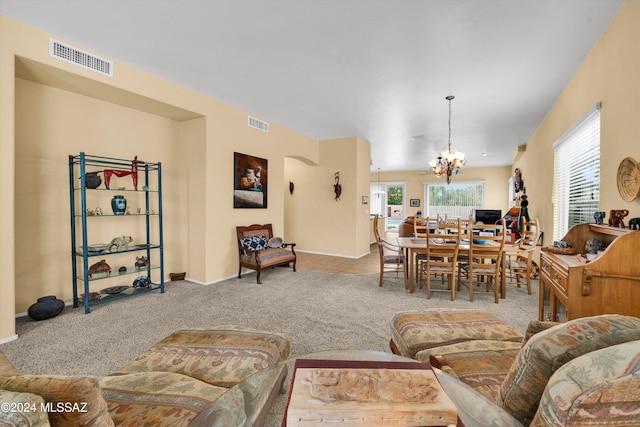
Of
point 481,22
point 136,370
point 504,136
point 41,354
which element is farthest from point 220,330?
point 504,136

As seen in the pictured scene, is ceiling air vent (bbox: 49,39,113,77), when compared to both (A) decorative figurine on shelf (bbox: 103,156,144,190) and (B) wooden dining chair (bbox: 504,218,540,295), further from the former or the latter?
(B) wooden dining chair (bbox: 504,218,540,295)

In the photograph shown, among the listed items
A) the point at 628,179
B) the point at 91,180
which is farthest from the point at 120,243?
the point at 628,179

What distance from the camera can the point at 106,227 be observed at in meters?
3.59

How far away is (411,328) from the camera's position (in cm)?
170

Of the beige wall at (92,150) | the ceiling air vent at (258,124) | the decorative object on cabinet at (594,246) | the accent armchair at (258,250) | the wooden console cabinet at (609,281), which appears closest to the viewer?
the wooden console cabinet at (609,281)

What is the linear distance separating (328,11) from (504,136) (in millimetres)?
5608

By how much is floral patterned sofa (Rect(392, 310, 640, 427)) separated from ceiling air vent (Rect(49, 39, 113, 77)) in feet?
14.0

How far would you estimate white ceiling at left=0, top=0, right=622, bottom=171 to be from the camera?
7.47 ft

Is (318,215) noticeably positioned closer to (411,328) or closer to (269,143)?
(269,143)

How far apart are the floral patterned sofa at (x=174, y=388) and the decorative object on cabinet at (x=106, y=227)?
2364 mm

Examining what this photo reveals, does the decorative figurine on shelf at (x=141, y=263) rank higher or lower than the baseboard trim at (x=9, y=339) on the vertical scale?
→ higher

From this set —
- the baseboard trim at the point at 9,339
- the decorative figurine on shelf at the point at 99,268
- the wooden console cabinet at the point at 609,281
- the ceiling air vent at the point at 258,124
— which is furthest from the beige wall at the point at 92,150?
the wooden console cabinet at the point at 609,281

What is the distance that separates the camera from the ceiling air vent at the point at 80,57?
8.83ft

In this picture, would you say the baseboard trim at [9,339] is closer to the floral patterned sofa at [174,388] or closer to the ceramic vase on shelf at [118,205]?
the ceramic vase on shelf at [118,205]
